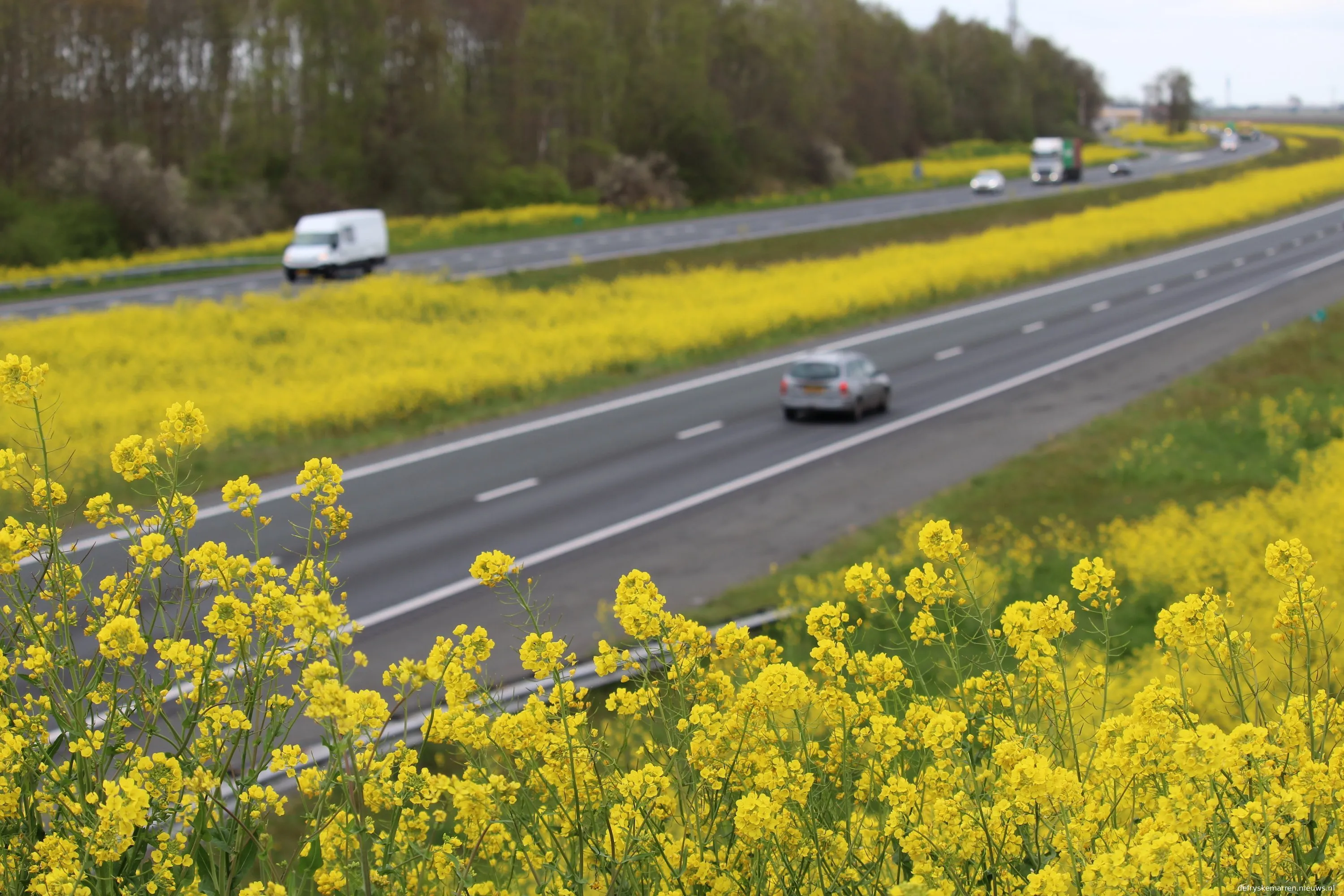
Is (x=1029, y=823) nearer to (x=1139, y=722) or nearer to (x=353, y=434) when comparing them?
(x=1139, y=722)

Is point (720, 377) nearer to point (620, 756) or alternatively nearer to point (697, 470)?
point (697, 470)

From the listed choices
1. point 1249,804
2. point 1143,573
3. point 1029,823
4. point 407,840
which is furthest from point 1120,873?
point 1143,573

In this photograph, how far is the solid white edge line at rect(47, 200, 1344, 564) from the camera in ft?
70.1

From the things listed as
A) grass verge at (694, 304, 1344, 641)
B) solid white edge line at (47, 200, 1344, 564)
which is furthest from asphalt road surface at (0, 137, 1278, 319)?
grass verge at (694, 304, 1344, 641)

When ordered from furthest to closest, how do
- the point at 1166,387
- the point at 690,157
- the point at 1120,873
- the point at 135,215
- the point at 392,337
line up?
the point at 690,157
the point at 135,215
the point at 392,337
the point at 1166,387
the point at 1120,873

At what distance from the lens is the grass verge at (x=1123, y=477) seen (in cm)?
1498

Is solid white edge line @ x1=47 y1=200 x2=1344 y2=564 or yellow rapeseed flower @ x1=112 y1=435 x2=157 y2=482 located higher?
yellow rapeseed flower @ x1=112 y1=435 x2=157 y2=482

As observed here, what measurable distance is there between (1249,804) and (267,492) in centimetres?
1850

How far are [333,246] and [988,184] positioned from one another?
44849 mm

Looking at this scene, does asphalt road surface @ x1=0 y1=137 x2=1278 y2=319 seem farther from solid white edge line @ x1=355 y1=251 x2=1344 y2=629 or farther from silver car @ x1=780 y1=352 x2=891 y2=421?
silver car @ x1=780 y1=352 x2=891 y2=421

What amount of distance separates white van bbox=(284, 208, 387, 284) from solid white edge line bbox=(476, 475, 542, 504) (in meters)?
23.7

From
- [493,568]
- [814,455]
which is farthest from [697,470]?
[493,568]

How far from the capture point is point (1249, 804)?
338 cm

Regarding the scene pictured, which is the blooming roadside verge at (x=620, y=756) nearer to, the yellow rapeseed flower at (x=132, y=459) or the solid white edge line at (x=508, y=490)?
the yellow rapeseed flower at (x=132, y=459)
